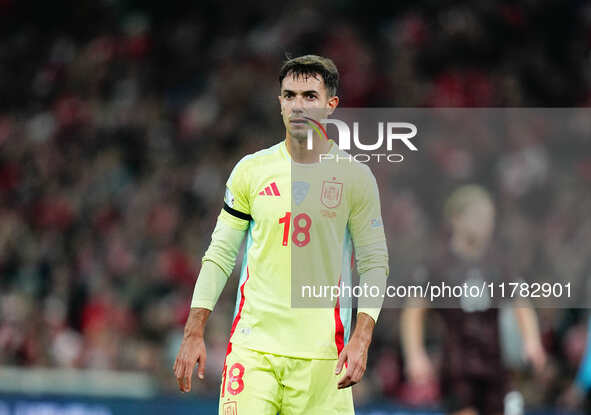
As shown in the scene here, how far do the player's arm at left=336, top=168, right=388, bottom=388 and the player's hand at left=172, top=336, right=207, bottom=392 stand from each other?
1.92 feet

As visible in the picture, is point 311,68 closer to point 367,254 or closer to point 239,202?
point 239,202

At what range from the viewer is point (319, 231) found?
14.7 feet

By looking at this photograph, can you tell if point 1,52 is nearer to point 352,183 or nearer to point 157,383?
point 157,383

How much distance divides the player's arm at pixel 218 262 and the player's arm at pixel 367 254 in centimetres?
49

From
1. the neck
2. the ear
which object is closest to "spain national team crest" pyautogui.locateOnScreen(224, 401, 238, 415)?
the neck

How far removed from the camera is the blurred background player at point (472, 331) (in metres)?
6.81

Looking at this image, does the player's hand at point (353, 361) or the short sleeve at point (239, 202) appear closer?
the player's hand at point (353, 361)

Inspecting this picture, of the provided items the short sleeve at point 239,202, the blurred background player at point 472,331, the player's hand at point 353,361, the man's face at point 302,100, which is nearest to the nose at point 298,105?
the man's face at point 302,100

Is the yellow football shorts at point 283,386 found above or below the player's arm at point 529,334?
below

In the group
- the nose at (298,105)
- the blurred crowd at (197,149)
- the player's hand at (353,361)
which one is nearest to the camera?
the player's hand at (353,361)

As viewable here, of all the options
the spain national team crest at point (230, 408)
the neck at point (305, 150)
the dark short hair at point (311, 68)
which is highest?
the dark short hair at point (311, 68)

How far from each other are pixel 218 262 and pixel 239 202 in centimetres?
28

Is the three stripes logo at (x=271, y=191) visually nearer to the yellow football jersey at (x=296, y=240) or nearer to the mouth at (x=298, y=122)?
the yellow football jersey at (x=296, y=240)

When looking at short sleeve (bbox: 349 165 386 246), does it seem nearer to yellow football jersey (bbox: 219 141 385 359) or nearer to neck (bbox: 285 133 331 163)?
yellow football jersey (bbox: 219 141 385 359)
